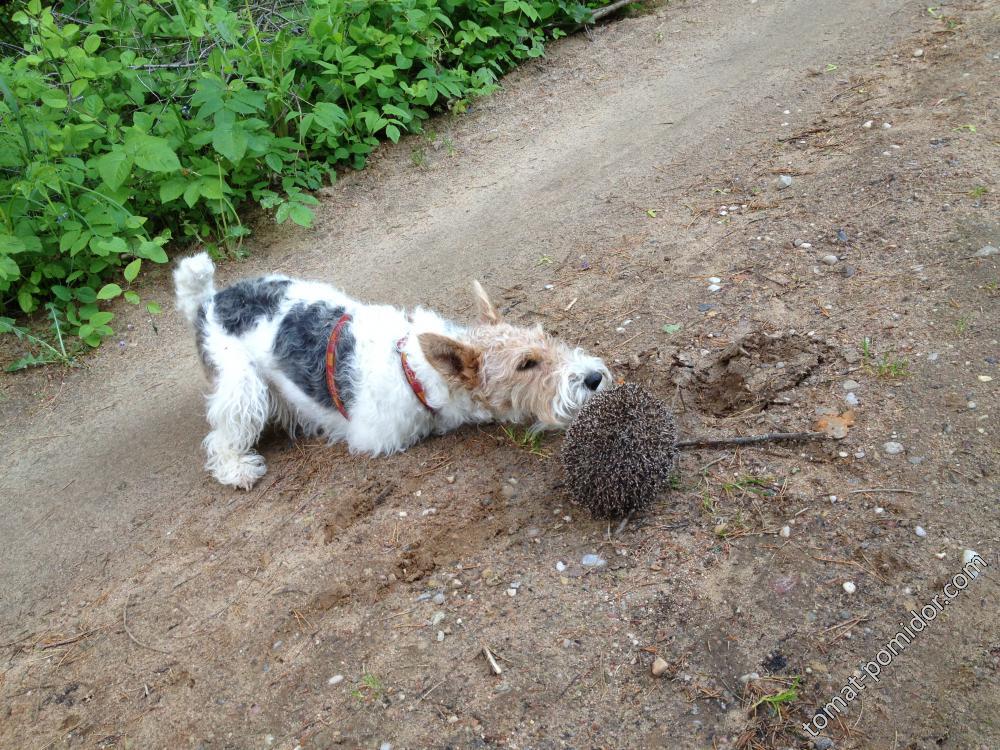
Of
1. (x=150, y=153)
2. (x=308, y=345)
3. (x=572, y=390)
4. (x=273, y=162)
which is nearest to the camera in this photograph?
(x=572, y=390)

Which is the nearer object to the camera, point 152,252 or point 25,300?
point 152,252

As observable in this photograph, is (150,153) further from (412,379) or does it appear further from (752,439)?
(752,439)

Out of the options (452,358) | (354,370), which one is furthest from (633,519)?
(354,370)

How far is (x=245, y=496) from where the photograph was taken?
5.12 metres

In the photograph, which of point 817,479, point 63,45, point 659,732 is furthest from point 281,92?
point 659,732

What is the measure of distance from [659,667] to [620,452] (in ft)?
3.47

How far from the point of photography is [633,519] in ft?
12.8

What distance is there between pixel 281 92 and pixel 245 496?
4814 millimetres

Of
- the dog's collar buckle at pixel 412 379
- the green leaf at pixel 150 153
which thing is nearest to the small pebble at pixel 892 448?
the dog's collar buckle at pixel 412 379

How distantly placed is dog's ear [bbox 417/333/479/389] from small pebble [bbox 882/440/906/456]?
248 centimetres

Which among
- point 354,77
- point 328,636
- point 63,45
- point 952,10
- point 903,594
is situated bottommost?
point 903,594

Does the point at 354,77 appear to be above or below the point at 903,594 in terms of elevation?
above

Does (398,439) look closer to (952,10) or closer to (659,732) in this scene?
(659,732)

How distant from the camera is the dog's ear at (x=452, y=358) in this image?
4488 mm
